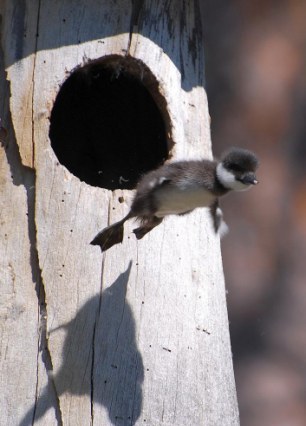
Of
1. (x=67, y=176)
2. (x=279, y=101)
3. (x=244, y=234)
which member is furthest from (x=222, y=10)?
(x=67, y=176)

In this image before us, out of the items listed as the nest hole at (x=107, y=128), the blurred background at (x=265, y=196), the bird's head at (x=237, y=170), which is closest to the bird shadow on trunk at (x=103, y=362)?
the bird's head at (x=237, y=170)

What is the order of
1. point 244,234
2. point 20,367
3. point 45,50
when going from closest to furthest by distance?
point 20,367 < point 45,50 < point 244,234

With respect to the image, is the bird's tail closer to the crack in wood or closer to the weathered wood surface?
the weathered wood surface

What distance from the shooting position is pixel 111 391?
4.74 meters

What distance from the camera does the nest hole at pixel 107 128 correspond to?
555 centimetres

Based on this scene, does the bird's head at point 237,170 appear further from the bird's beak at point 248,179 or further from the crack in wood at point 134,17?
the crack in wood at point 134,17

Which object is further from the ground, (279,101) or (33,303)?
(279,101)

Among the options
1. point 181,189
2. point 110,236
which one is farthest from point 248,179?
point 110,236

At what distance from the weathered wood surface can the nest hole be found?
274 millimetres

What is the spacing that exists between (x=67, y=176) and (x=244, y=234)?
2330 millimetres

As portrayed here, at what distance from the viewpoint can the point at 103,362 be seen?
4766mm

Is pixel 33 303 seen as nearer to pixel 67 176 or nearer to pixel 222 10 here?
pixel 67 176

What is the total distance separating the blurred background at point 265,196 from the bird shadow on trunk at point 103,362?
7.34ft

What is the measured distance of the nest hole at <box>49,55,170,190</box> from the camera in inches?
219
